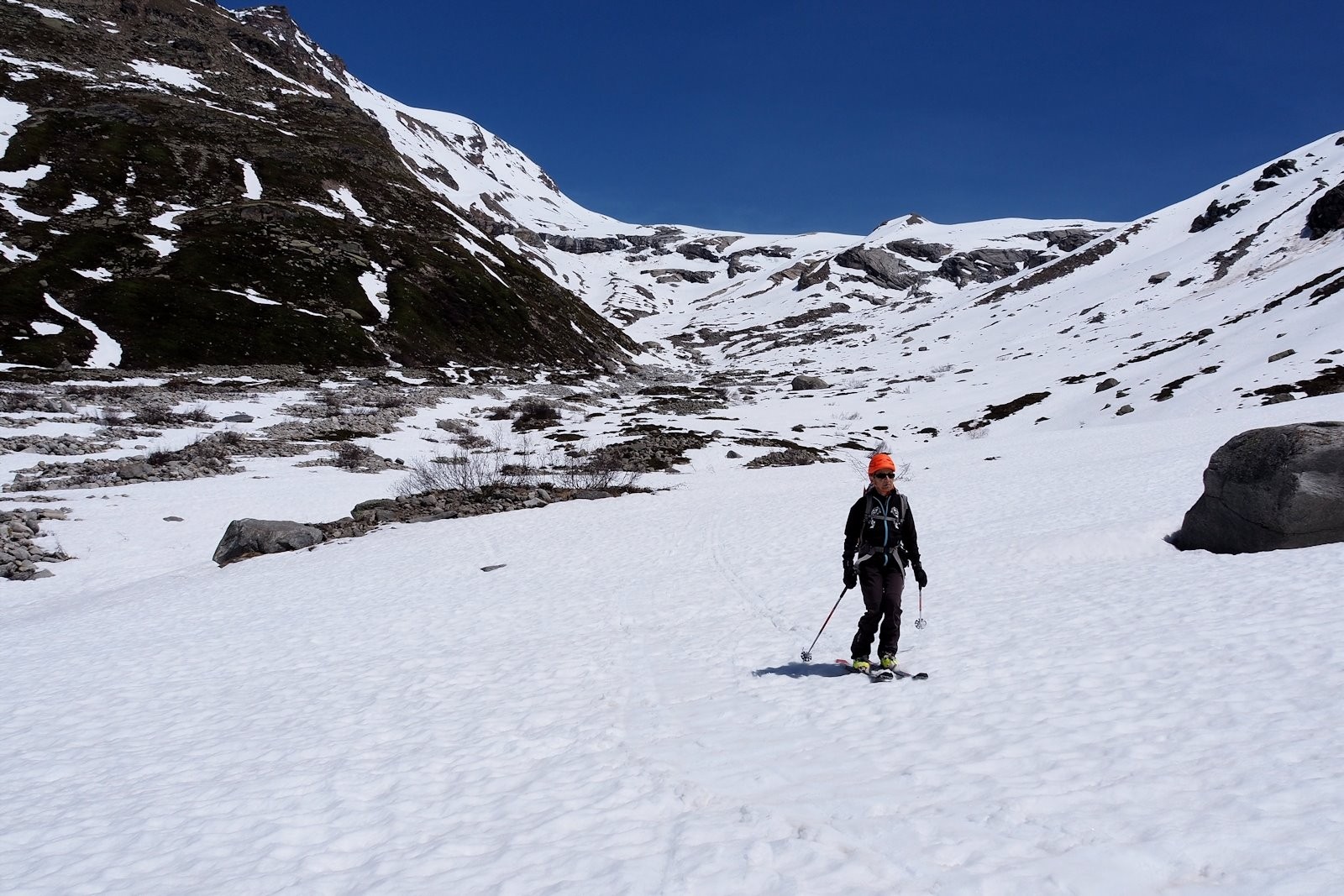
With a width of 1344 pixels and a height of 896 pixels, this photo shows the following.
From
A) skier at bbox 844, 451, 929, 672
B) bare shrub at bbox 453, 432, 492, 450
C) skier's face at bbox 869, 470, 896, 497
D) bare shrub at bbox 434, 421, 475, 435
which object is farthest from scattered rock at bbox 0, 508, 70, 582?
bare shrub at bbox 434, 421, 475, 435

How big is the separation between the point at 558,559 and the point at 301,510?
58.9 feet

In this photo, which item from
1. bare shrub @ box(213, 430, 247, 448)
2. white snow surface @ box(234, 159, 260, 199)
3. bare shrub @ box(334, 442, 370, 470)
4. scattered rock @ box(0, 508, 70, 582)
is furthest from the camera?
white snow surface @ box(234, 159, 260, 199)

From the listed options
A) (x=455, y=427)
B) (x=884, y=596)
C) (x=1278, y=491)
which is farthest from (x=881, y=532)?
(x=455, y=427)

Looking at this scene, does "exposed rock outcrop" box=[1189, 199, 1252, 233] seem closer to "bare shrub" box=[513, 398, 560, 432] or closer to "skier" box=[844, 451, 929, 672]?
A: "bare shrub" box=[513, 398, 560, 432]

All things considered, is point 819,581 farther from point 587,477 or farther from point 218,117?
point 218,117

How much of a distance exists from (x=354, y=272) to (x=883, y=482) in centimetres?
11155

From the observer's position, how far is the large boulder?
14.0 m

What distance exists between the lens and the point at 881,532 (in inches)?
377

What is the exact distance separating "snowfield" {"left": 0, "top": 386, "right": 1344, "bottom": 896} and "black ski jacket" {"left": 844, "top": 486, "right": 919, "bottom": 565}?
6.08ft

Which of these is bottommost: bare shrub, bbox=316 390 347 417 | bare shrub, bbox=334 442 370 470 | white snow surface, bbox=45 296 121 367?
bare shrub, bbox=334 442 370 470

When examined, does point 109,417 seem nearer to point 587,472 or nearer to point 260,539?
point 260,539

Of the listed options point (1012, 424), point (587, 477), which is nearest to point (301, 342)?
point (587, 477)

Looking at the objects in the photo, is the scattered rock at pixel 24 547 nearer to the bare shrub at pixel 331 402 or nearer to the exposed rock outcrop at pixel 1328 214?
the bare shrub at pixel 331 402

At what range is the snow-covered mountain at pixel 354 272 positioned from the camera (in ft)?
230
